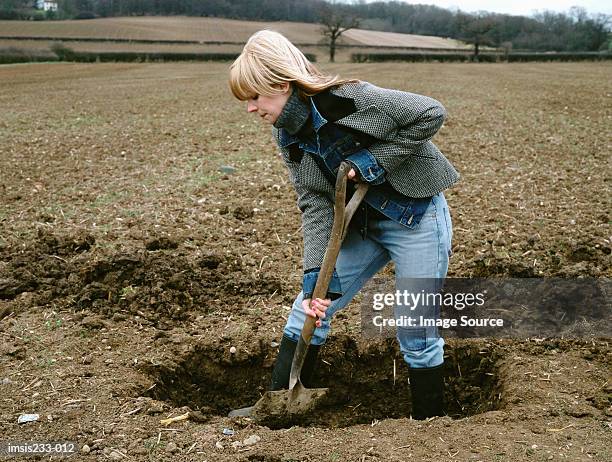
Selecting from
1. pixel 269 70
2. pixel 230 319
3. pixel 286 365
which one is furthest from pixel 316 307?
pixel 230 319

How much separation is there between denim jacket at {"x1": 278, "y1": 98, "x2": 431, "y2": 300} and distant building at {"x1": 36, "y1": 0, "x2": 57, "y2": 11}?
69513mm

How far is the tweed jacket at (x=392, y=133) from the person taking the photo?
9.08 ft

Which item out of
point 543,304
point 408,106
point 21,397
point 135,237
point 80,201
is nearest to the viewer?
point 408,106

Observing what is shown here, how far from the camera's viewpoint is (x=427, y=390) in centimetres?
324

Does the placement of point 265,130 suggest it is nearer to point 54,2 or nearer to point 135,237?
point 135,237

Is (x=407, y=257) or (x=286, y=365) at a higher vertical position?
(x=407, y=257)

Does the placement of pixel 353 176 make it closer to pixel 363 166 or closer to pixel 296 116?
pixel 363 166

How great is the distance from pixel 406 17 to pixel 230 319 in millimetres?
85103

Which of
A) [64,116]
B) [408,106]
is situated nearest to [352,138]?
[408,106]

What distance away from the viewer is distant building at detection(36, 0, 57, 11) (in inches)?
2554

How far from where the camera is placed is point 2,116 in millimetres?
14133

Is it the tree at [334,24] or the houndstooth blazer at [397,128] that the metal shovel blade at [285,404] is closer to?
the houndstooth blazer at [397,128]

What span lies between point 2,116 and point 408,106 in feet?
43.7

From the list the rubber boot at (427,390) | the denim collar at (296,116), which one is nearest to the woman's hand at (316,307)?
the rubber boot at (427,390)
